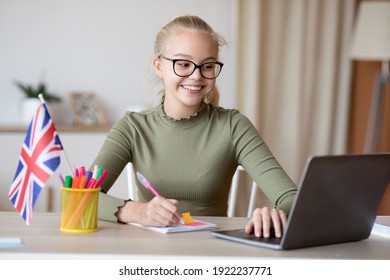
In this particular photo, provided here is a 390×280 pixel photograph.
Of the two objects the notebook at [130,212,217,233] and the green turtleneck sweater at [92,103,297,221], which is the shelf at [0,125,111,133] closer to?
the green turtleneck sweater at [92,103,297,221]

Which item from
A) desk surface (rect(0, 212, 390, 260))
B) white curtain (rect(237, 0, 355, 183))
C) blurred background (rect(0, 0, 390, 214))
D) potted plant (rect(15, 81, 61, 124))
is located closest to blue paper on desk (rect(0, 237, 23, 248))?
desk surface (rect(0, 212, 390, 260))

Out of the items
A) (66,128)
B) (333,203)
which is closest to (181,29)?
(333,203)

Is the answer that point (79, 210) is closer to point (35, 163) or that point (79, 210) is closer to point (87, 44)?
point (35, 163)

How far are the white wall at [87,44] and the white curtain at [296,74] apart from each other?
5.5 inches

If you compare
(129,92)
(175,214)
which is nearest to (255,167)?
(175,214)

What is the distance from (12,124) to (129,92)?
73 cm

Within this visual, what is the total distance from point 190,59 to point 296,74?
2.82 metres

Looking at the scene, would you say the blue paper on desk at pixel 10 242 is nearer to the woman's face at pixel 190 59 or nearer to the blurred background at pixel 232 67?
the woman's face at pixel 190 59

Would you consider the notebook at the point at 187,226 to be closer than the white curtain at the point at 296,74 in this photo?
Yes

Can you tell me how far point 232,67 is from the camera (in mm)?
4762

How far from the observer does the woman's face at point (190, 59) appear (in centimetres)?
207

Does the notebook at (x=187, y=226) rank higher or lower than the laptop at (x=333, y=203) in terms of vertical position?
lower

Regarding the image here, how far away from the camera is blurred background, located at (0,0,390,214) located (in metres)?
4.52

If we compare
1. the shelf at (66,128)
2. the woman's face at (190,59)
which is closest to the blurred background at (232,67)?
the shelf at (66,128)
